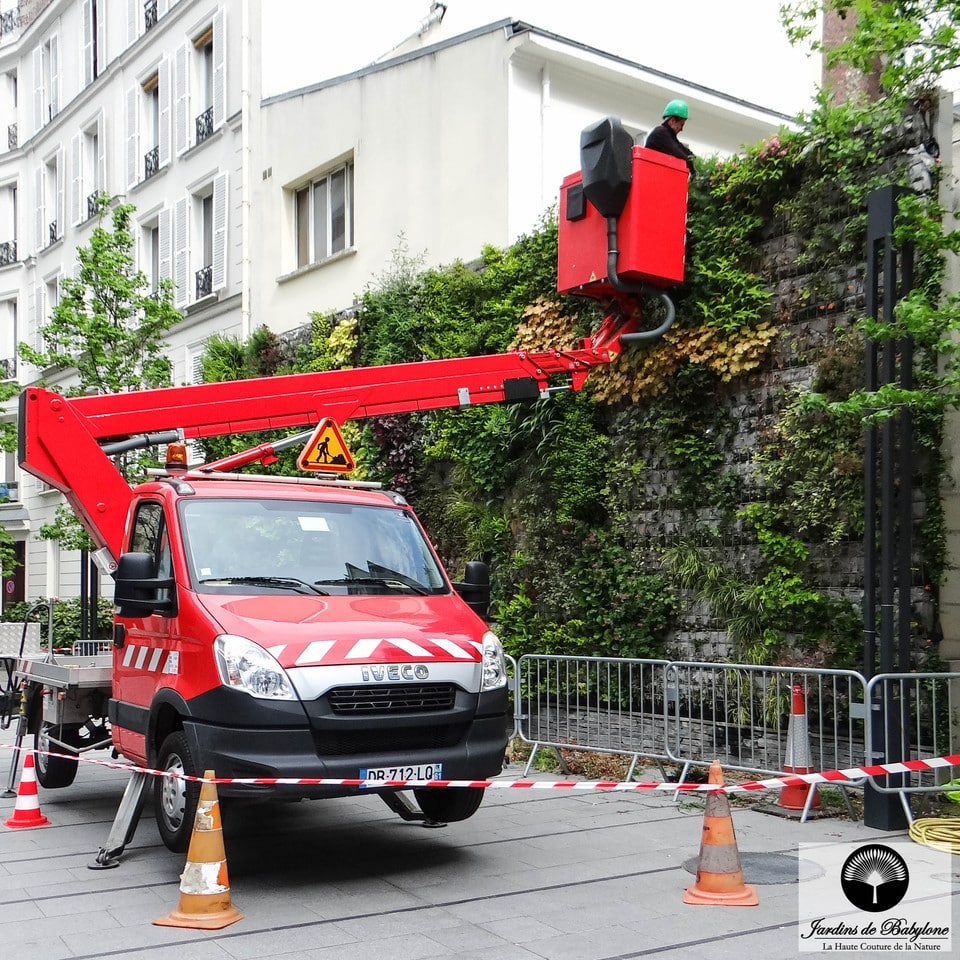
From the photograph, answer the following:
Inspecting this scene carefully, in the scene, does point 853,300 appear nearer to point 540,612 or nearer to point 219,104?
point 540,612

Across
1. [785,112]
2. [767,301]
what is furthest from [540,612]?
[785,112]

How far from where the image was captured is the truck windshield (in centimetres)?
718

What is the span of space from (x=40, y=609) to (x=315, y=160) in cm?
1282

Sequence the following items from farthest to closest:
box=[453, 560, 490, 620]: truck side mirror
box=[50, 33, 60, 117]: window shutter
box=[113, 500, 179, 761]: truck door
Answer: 1. box=[50, 33, 60, 117]: window shutter
2. box=[453, 560, 490, 620]: truck side mirror
3. box=[113, 500, 179, 761]: truck door

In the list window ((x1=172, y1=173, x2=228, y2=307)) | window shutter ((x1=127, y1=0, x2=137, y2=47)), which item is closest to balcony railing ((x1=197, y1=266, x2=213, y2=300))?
window ((x1=172, y1=173, x2=228, y2=307))

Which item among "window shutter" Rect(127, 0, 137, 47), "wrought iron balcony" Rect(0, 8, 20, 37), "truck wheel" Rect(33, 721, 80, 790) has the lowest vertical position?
"truck wheel" Rect(33, 721, 80, 790)

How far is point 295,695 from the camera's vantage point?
6.32 m

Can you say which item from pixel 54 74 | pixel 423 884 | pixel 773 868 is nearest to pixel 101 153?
pixel 54 74

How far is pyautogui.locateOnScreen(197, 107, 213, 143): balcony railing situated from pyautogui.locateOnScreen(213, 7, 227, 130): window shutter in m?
0.36

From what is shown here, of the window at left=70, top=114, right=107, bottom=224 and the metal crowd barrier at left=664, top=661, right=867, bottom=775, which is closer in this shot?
the metal crowd barrier at left=664, top=661, right=867, bottom=775

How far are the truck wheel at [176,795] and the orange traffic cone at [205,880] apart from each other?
1.97ft

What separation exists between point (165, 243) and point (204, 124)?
281 cm

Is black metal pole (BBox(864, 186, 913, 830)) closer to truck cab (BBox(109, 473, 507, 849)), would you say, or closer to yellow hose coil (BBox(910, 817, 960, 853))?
yellow hose coil (BBox(910, 817, 960, 853))

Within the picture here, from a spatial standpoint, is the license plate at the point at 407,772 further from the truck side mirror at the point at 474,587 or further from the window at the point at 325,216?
the window at the point at 325,216
